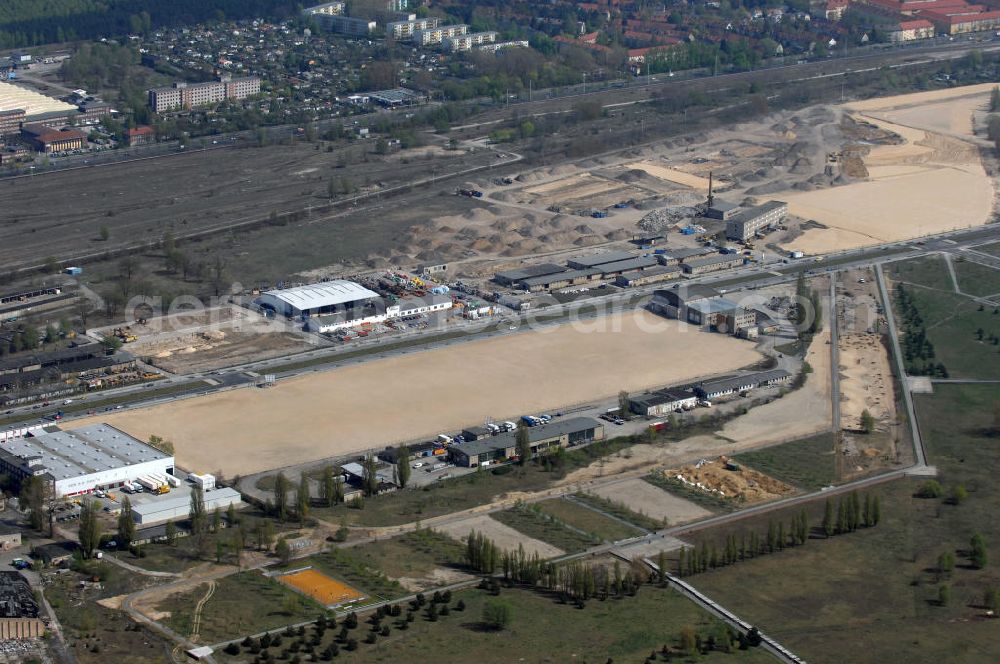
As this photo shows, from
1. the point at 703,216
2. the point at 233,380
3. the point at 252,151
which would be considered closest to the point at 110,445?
the point at 233,380

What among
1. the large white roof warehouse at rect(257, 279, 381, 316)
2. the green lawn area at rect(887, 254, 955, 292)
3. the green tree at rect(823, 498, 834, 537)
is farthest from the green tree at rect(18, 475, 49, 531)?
the green lawn area at rect(887, 254, 955, 292)

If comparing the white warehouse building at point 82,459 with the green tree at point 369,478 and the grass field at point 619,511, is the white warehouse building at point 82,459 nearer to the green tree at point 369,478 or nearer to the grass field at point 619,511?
the green tree at point 369,478

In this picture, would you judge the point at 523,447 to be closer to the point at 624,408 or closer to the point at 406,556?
the point at 624,408

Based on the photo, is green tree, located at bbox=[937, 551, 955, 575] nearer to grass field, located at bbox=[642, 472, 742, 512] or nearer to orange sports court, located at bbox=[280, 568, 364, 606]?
grass field, located at bbox=[642, 472, 742, 512]

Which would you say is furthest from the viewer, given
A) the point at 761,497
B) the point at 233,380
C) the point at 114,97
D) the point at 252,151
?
the point at 114,97

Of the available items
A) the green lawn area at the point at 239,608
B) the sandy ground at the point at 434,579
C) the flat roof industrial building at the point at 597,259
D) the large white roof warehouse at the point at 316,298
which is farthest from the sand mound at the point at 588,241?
the green lawn area at the point at 239,608

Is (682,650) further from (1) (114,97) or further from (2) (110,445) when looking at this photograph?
(1) (114,97)
